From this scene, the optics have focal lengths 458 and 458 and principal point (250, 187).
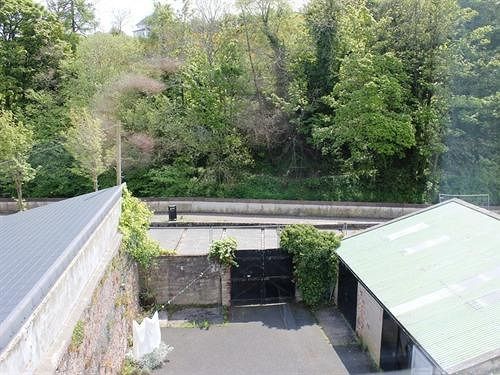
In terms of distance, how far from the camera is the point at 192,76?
23.8 metres

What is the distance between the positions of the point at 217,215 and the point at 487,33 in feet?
50.1

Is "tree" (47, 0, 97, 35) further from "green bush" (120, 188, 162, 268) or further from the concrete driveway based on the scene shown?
the concrete driveway

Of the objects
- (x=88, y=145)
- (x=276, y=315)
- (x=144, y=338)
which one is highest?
(x=88, y=145)

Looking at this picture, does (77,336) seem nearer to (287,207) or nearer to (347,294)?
(347,294)

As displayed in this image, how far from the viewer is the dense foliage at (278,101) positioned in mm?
20922

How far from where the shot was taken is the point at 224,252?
14.6 m

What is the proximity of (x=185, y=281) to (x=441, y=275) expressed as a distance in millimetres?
7825

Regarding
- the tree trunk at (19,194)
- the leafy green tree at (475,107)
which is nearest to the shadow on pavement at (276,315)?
the leafy green tree at (475,107)

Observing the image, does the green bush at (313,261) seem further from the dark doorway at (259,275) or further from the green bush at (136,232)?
the green bush at (136,232)

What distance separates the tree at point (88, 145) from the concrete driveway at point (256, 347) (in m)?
10.9

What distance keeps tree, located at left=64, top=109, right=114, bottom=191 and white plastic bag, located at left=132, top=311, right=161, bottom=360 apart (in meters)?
11.8

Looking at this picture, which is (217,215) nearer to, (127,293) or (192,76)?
(192,76)

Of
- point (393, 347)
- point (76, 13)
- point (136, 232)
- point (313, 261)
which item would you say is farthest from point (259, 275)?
point (76, 13)

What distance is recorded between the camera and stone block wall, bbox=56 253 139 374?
315 inches
